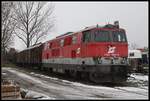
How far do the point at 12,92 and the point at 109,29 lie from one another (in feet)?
29.0

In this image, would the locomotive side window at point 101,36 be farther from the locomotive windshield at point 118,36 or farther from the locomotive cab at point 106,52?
the locomotive windshield at point 118,36

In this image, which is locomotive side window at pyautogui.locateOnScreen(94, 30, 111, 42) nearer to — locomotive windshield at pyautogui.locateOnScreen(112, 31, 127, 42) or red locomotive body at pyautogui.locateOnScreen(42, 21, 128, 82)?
red locomotive body at pyautogui.locateOnScreen(42, 21, 128, 82)

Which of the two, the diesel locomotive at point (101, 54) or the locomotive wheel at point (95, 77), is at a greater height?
the diesel locomotive at point (101, 54)

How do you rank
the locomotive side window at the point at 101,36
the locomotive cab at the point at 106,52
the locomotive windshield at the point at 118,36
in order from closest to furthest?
the locomotive cab at the point at 106,52
the locomotive side window at the point at 101,36
the locomotive windshield at the point at 118,36

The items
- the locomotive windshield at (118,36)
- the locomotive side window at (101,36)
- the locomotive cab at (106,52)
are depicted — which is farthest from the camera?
the locomotive windshield at (118,36)

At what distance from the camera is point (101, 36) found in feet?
62.6

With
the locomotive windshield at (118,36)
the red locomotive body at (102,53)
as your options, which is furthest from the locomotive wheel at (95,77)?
the locomotive windshield at (118,36)

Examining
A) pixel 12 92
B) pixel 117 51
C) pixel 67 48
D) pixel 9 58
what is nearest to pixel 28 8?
pixel 9 58

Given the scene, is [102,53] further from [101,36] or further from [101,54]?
[101,36]

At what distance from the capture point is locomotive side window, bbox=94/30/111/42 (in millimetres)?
18984

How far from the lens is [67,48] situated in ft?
74.3

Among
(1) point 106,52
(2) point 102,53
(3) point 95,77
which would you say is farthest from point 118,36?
(3) point 95,77

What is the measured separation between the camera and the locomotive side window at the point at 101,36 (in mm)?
18984

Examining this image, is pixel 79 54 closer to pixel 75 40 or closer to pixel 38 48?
pixel 75 40
